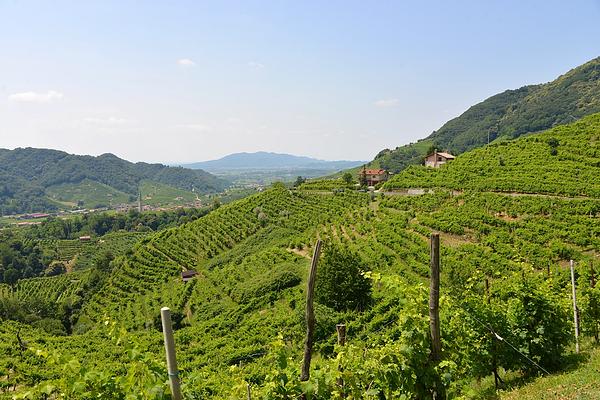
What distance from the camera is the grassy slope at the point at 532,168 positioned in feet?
114

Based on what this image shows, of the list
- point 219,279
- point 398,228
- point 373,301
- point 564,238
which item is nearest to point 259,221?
point 219,279

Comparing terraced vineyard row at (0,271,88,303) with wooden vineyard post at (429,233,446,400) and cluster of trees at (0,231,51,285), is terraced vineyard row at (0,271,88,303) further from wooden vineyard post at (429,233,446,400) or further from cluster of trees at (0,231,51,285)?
wooden vineyard post at (429,233,446,400)

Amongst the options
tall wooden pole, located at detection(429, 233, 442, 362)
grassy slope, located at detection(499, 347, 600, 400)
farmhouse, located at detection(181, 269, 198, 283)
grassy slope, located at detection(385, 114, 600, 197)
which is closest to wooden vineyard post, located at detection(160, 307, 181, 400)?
tall wooden pole, located at detection(429, 233, 442, 362)

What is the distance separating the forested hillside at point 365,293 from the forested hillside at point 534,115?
8473 cm

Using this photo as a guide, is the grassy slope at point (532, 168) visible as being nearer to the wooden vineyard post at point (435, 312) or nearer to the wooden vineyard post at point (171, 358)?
the wooden vineyard post at point (435, 312)

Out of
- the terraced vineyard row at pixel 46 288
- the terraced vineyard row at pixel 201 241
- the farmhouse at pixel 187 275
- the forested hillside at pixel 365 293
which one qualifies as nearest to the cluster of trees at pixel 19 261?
the terraced vineyard row at pixel 46 288

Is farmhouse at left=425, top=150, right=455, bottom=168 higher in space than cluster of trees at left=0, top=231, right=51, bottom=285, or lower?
higher

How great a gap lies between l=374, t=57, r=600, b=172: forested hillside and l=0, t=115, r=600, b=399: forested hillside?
8473 cm

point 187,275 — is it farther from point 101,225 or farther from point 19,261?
point 101,225

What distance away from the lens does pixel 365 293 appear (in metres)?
23.2

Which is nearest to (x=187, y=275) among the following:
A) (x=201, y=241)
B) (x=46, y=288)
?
(x=201, y=241)

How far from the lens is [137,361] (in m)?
4.18

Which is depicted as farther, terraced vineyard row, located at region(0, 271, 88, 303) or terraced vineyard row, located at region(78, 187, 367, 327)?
terraced vineyard row, located at region(0, 271, 88, 303)

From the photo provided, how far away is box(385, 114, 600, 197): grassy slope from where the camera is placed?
34.7 metres
